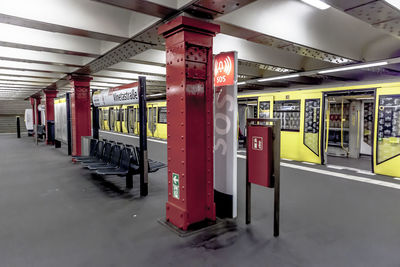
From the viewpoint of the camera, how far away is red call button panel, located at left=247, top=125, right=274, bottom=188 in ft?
10.0

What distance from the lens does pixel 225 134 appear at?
342cm

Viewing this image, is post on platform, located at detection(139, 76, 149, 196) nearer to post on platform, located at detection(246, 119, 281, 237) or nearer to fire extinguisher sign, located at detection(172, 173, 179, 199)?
fire extinguisher sign, located at detection(172, 173, 179, 199)

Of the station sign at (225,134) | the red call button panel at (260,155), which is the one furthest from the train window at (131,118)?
the red call button panel at (260,155)

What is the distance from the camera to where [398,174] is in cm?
593

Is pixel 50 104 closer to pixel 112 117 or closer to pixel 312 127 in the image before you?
pixel 112 117

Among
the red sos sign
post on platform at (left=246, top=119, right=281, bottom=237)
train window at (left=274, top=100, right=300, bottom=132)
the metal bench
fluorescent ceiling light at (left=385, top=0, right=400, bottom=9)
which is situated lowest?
the metal bench

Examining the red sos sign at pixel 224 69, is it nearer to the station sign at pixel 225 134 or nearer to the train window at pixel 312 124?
the station sign at pixel 225 134

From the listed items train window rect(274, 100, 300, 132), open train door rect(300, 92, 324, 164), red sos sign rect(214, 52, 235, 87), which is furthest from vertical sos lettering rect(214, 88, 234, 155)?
train window rect(274, 100, 300, 132)

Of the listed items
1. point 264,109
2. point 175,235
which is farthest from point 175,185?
point 264,109

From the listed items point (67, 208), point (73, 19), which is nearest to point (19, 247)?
point (67, 208)

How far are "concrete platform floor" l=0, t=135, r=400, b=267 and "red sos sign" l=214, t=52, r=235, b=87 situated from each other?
1970mm

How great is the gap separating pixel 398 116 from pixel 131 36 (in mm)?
6236

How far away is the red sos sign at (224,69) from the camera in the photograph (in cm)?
328

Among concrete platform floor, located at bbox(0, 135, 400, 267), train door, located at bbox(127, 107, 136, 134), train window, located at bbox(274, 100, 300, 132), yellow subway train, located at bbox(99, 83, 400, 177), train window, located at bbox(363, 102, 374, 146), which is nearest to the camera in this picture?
concrete platform floor, located at bbox(0, 135, 400, 267)
